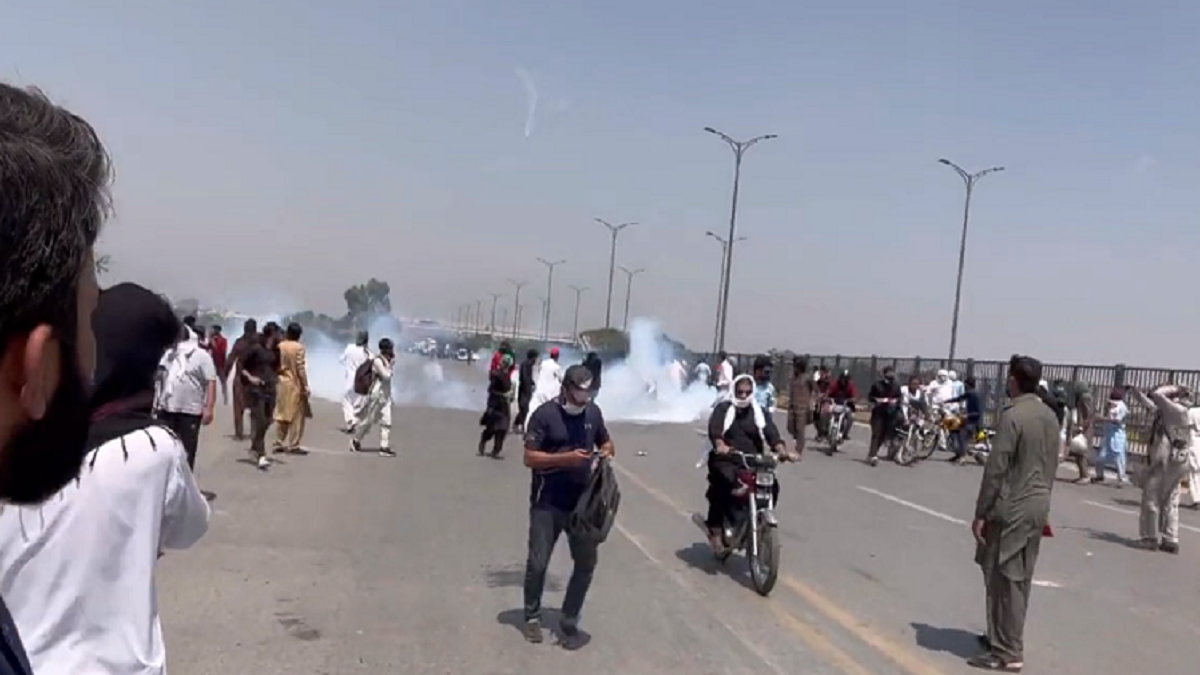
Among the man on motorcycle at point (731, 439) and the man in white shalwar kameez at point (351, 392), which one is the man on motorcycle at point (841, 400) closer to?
the man in white shalwar kameez at point (351, 392)

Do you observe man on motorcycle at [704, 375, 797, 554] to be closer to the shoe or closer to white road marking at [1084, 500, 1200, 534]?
the shoe

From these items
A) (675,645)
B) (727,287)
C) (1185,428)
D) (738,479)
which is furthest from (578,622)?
(727,287)

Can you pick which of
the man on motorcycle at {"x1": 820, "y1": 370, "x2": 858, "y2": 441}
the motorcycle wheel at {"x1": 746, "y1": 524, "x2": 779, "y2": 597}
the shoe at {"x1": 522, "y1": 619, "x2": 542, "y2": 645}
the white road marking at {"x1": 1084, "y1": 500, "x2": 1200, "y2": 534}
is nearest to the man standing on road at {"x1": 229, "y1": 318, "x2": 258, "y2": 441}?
the motorcycle wheel at {"x1": 746, "y1": 524, "x2": 779, "y2": 597}

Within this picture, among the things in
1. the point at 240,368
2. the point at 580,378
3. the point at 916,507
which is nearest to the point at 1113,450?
the point at 916,507

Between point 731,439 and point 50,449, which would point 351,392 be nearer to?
point 731,439

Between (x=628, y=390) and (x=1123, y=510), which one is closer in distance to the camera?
(x=1123, y=510)

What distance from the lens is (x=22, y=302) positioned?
1.23m

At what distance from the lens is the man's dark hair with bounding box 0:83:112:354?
123cm

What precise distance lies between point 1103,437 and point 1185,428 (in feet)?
31.0

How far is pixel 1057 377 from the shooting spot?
1088 inches

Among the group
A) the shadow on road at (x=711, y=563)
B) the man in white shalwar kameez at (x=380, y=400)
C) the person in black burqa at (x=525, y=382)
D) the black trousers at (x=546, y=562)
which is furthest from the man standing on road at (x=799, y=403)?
the black trousers at (x=546, y=562)

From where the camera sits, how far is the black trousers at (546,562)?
7.34 metres

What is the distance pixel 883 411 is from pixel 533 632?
15.5 m

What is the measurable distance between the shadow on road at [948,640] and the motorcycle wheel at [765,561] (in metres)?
1.10
